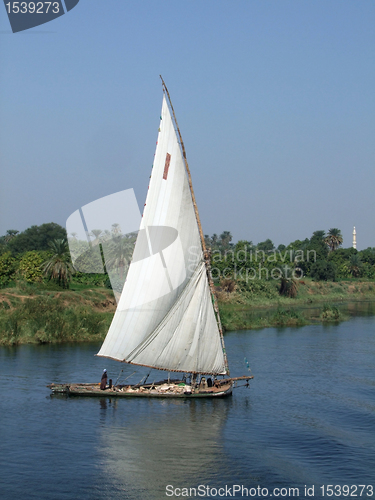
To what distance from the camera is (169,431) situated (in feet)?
93.0

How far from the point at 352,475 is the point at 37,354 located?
29192 mm

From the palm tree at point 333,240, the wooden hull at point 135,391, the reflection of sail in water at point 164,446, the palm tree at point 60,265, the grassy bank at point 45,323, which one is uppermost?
the palm tree at point 333,240

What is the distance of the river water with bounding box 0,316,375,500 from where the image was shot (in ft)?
74.3

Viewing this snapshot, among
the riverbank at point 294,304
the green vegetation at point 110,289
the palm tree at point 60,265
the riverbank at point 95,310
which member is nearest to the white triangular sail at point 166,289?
the green vegetation at point 110,289

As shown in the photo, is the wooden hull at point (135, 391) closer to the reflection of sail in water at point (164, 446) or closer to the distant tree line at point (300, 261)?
the reflection of sail in water at point (164, 446)

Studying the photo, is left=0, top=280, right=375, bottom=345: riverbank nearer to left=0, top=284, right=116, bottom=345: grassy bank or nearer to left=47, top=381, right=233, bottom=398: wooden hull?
left=0, top=284, right=116, bottom=345: grassy bank

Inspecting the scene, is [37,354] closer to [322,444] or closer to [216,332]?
[216,332]

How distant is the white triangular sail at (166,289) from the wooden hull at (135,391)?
47.2 inches

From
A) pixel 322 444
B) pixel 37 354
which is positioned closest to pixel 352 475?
pixel 322 444

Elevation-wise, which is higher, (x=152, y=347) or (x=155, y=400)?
(x=152, y=347)

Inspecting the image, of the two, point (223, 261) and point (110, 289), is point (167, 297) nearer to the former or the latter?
point (110, 289)

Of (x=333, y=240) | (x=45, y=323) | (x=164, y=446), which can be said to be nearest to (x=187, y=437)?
(x=164, y=446)

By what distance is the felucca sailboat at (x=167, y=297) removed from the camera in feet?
108

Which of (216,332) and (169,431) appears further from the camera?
(216,332)
